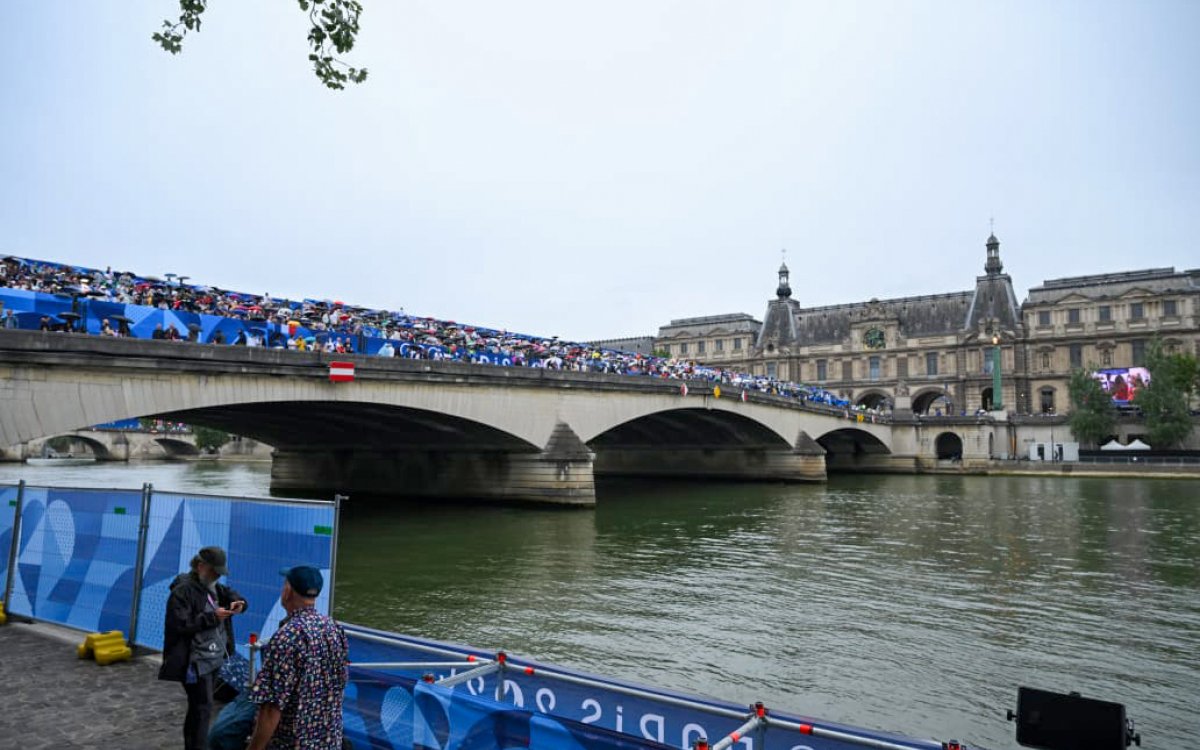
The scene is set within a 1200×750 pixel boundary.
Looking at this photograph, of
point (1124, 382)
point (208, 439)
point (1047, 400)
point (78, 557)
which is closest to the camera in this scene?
point (78, 557)

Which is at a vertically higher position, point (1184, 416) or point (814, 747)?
point (1184, 416)

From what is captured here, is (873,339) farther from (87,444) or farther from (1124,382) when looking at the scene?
(87,444)

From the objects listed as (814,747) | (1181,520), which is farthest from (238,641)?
(1181,520)

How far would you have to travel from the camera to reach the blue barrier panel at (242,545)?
7629 mm

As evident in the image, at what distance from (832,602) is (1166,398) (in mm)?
58989

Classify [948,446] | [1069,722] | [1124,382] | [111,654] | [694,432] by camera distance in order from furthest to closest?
[948,446] → [1124,382] → [694,432] → [111,654] → [1069,722]

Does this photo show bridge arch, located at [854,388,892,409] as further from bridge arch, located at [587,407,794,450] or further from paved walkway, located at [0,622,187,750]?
paved walkway, located at [0,622,187,750]

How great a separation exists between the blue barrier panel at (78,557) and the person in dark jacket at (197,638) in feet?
11.5

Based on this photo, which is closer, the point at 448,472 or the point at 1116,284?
the point at 448,472

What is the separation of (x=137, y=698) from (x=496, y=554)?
46.3 ft

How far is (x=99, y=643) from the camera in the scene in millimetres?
8375

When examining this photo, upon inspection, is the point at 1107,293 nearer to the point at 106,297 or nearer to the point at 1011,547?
the point at 1011,547

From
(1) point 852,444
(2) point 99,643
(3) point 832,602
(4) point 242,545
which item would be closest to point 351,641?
(4) point 242,545

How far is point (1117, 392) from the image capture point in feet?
227
